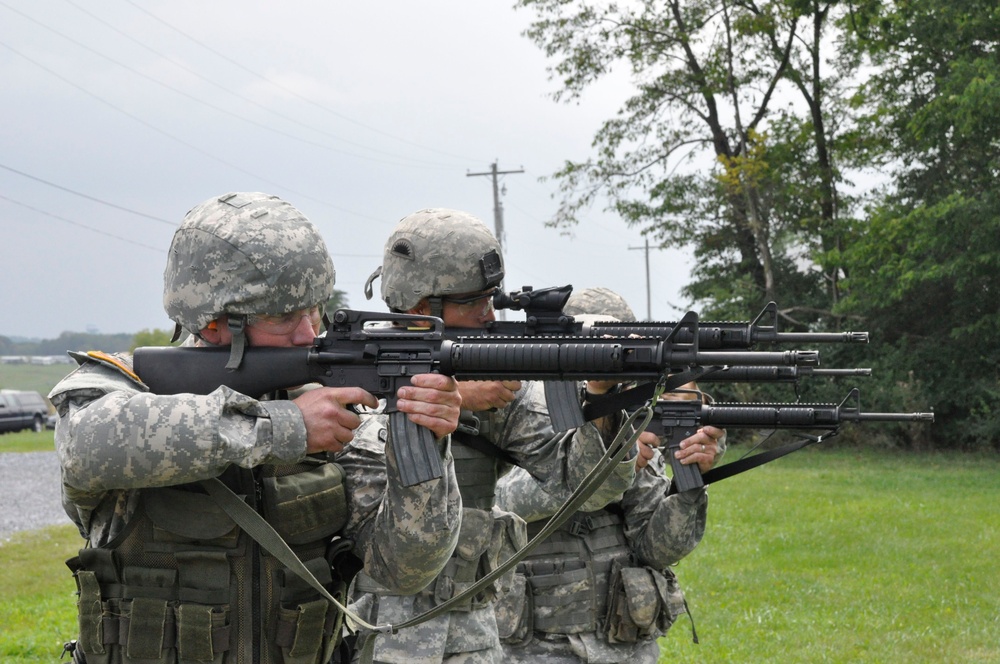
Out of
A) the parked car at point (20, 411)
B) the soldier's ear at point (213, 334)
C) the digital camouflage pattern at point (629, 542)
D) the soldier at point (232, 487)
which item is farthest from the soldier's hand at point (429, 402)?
the parked car at point (20, 411)

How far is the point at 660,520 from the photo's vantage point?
206 inches

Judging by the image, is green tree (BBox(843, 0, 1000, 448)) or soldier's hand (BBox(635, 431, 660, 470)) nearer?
soldier's hand (BBox(635, 431, 660, 470))

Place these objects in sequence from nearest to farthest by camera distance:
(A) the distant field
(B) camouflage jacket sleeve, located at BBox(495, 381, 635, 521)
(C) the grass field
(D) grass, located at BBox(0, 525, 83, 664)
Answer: (B) camouflage jacket sleeve, located at BBox(495, 381, 635, 521), (D) grass, located at BBox(0, 525, 83, 664), (C) the grass field, (A) the distant field

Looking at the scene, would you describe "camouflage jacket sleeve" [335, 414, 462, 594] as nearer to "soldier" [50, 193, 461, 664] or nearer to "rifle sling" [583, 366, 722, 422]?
"soldier" [50, 193, 461, 664]

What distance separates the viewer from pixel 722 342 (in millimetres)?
4426

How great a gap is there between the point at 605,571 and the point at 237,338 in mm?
2614

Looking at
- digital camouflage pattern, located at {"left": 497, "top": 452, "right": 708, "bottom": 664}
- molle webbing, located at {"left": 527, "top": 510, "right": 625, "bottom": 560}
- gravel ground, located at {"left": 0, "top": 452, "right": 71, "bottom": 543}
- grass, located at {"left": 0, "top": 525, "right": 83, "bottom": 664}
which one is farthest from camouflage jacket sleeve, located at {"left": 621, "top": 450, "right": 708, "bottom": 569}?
gravel ground, located at {"left": 0, "top": 452, "right": 71, "bottom": 543}

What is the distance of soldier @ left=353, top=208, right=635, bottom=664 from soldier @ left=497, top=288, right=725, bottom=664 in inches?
19.0

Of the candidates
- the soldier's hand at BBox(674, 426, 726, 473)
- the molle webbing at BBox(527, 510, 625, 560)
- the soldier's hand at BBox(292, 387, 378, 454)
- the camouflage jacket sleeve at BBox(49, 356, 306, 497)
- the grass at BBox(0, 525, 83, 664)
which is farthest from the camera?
the grass at BBox(0, 525, 83, 664)

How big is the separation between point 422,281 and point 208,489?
5.47ft

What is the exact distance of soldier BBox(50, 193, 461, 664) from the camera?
2830 mm

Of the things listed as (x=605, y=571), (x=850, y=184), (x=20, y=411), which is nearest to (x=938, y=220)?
(x=850, y=184)

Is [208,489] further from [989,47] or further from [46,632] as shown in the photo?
[989,47]

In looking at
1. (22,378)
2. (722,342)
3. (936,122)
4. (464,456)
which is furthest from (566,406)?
(22,378)
